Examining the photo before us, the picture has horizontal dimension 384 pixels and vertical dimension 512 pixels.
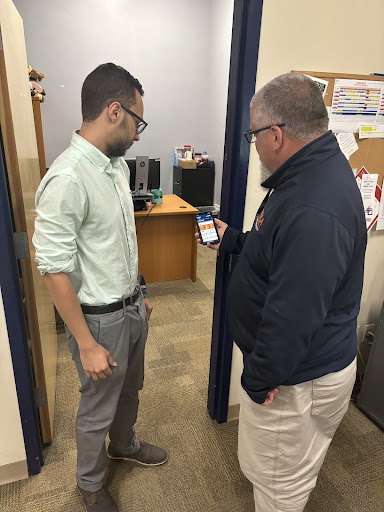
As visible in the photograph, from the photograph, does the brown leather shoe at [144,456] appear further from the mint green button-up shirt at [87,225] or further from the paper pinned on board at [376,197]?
the paper pinned on board at [376,197]

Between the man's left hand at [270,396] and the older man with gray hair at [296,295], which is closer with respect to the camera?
the older man with gray hair at [296,295]

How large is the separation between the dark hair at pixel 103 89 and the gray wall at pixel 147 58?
13.0ft

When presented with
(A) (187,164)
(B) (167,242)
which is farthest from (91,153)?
(A) (187,164)

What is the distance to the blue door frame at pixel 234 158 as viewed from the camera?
136 cm

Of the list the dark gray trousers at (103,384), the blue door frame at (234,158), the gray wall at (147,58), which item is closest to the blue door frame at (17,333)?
the dark gray trousers at (103,384)

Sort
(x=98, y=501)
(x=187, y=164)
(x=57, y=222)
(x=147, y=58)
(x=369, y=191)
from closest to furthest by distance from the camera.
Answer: (x=57, y=222)
(x=98, y=501)
(x=369, y=191)
(x=147, y=58)
(x=187, y=164)

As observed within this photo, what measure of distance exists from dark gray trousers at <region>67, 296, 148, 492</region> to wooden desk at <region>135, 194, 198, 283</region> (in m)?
1.86

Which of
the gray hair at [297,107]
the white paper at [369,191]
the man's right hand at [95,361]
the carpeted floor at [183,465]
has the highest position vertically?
the gray hair at [297,107]

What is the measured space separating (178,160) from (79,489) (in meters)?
4.45


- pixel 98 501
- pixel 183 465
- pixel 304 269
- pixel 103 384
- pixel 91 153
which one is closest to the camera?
pixel 304 269

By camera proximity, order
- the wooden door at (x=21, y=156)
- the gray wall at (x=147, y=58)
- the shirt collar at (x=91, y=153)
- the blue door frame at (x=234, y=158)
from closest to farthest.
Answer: the shirt collar at (x=91, y=153), the wooden door at (x=21, y=156), the blue door frame at (x=234, y=158), the gray wall at (x=147, y=58)

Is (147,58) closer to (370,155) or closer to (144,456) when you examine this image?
(370,155)

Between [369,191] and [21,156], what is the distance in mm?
1575

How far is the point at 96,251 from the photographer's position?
119 centimetres
